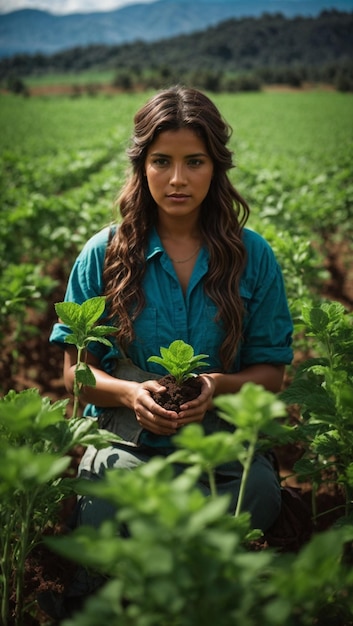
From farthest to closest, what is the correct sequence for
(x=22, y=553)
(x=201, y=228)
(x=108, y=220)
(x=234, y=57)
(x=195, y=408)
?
(x=234, y=57) → (x=108, y=220) → (x=201, y=228) → (x=195, y=408) → (x=22, y=553)

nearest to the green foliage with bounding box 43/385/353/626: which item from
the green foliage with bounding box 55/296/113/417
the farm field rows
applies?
the green foliage with bounding box 55/296/113/417

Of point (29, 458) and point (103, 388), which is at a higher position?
point (29, 458)

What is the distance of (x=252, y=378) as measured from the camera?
88.4 inches

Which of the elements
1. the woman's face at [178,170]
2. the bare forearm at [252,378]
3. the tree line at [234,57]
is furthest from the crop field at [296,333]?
the tree line at [234,57]

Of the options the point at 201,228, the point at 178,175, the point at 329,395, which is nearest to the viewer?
the point at 329,395

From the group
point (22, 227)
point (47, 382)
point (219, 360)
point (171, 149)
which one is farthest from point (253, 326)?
point (22, 227)

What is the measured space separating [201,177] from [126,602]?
1585 millimetres

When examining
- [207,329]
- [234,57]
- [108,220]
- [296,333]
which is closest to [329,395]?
[207,329]

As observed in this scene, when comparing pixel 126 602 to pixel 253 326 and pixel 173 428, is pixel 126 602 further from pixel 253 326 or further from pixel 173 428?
pixel 253 326

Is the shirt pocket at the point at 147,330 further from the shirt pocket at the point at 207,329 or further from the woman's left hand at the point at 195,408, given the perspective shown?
the woman's left hand at the point at 195,408

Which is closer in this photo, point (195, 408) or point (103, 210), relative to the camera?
point (195, 408)

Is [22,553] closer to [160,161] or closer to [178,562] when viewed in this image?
[178,562]

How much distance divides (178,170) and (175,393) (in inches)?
34.3

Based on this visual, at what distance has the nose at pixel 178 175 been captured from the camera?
6.80 feet
